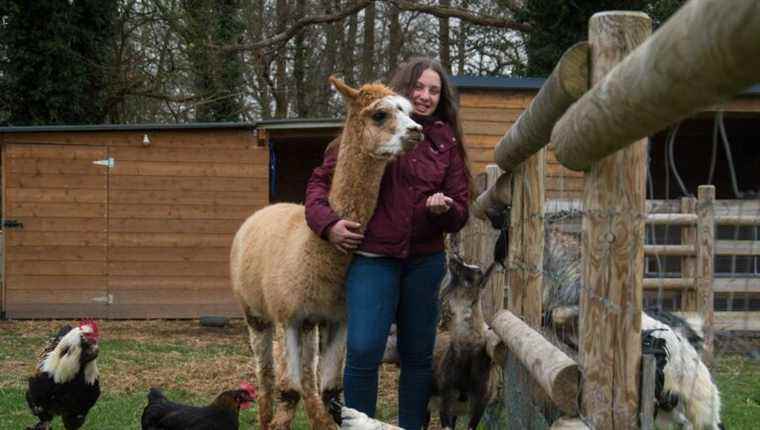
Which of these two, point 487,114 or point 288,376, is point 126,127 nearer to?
point 487,114

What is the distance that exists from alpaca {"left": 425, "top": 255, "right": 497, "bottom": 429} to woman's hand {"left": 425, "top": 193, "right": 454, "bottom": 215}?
1.14 metres

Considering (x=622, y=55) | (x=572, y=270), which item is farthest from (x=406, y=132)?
(x=622, y=55)

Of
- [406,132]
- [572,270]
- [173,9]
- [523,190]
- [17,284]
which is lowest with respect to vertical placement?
[17,284]

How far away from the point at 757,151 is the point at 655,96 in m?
15.9

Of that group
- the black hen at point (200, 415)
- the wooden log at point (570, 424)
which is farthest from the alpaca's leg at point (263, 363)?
the wooden log at point (570, 424)

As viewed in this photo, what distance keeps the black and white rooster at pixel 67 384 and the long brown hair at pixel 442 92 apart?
299cm

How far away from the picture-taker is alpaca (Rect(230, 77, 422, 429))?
427 centimetres

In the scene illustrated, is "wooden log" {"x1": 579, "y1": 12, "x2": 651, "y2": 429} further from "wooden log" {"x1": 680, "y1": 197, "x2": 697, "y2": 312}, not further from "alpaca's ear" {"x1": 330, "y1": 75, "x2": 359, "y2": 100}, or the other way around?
"wooden log" {"x1": 680, "y1": 197, "x2": 697, "y2": 312}

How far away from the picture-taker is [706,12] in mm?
1072

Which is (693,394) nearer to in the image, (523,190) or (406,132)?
(523,190)

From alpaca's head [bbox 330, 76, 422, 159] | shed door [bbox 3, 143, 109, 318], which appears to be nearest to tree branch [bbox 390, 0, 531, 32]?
shed door [bbox 3, 143, 109, 318]

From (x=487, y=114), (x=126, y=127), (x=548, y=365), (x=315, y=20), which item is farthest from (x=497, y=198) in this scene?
(x=315, y=20)

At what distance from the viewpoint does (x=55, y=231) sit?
14.1 m

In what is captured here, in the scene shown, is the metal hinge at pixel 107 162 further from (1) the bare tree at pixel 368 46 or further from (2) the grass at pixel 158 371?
(1) the bare tree at pixel 368 46
